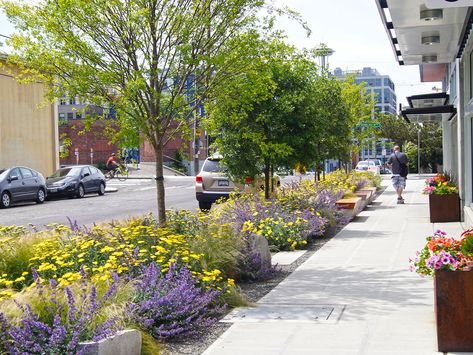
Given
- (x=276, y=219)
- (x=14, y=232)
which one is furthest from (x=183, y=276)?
(x=276, y=219)

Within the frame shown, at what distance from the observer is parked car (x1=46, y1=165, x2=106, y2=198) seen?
29.1m

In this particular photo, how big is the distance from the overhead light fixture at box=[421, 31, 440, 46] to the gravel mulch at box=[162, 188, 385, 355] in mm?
3913

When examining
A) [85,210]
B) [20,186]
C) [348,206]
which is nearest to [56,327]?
[348,206]

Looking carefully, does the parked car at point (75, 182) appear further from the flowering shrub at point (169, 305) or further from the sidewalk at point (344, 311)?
the flowering shrub at point (169, 305)

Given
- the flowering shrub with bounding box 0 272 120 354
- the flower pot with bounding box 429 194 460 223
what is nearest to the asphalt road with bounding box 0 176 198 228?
the flower pot with bounding box 429 194 460 223

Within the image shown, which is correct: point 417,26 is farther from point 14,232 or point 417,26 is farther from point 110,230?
point 14,232

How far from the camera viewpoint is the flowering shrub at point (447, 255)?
5703 millimetres

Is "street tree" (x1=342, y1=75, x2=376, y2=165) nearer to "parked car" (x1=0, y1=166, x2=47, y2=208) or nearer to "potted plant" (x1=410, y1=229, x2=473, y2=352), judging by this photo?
"parked car" (x1=0, y1=166, x2=47, y2=208)

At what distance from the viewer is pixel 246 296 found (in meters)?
8.19

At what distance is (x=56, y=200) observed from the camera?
95.7 ft

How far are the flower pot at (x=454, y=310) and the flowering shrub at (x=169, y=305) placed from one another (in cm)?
204

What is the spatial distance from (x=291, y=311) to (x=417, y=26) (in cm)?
607

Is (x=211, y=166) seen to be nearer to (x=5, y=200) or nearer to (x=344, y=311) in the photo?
(x=5, y=200)

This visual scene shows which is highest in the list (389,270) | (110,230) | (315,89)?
(315,89)
